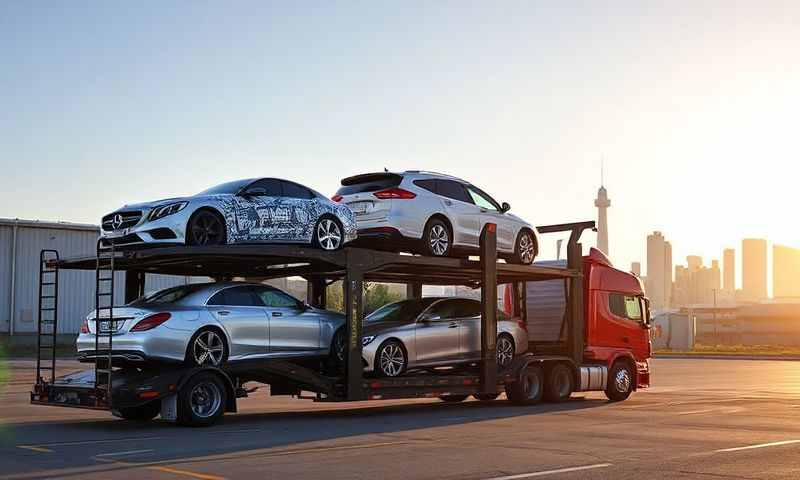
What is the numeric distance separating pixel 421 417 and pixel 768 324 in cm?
17679

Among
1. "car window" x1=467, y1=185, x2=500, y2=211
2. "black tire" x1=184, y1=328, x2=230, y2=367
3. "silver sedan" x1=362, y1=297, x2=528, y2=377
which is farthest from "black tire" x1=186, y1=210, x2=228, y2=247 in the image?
"car window" x1=467, y1=185, x2=500, y2=211

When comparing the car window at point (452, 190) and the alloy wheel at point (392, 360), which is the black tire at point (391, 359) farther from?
the car window at point (452, 190)

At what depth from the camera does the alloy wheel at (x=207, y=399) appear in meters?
A: 14.4

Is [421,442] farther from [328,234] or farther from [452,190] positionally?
[452,190]

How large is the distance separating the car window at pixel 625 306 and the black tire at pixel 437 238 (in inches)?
215

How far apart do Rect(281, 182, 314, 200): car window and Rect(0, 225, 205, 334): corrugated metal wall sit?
112 ft

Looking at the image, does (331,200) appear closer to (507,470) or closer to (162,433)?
(162,433)

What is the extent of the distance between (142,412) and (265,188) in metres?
3.85

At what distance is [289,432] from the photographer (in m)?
14.0

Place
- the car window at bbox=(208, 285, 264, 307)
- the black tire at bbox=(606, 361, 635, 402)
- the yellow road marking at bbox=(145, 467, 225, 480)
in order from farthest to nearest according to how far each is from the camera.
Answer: the black tire at bbox=(606, 361, 635, 402) → the car window at bbox=(208, 285, 264, 307) → the yellow road marking at bbox=(145, 467, 225, 480)

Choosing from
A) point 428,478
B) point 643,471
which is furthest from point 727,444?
point 428,478

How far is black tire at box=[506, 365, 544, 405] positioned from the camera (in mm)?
19531

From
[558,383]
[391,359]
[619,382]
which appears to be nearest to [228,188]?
[391,359]

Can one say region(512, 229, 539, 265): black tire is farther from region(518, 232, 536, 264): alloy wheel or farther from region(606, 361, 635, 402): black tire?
region(606, 361, 635, 402): black tire
